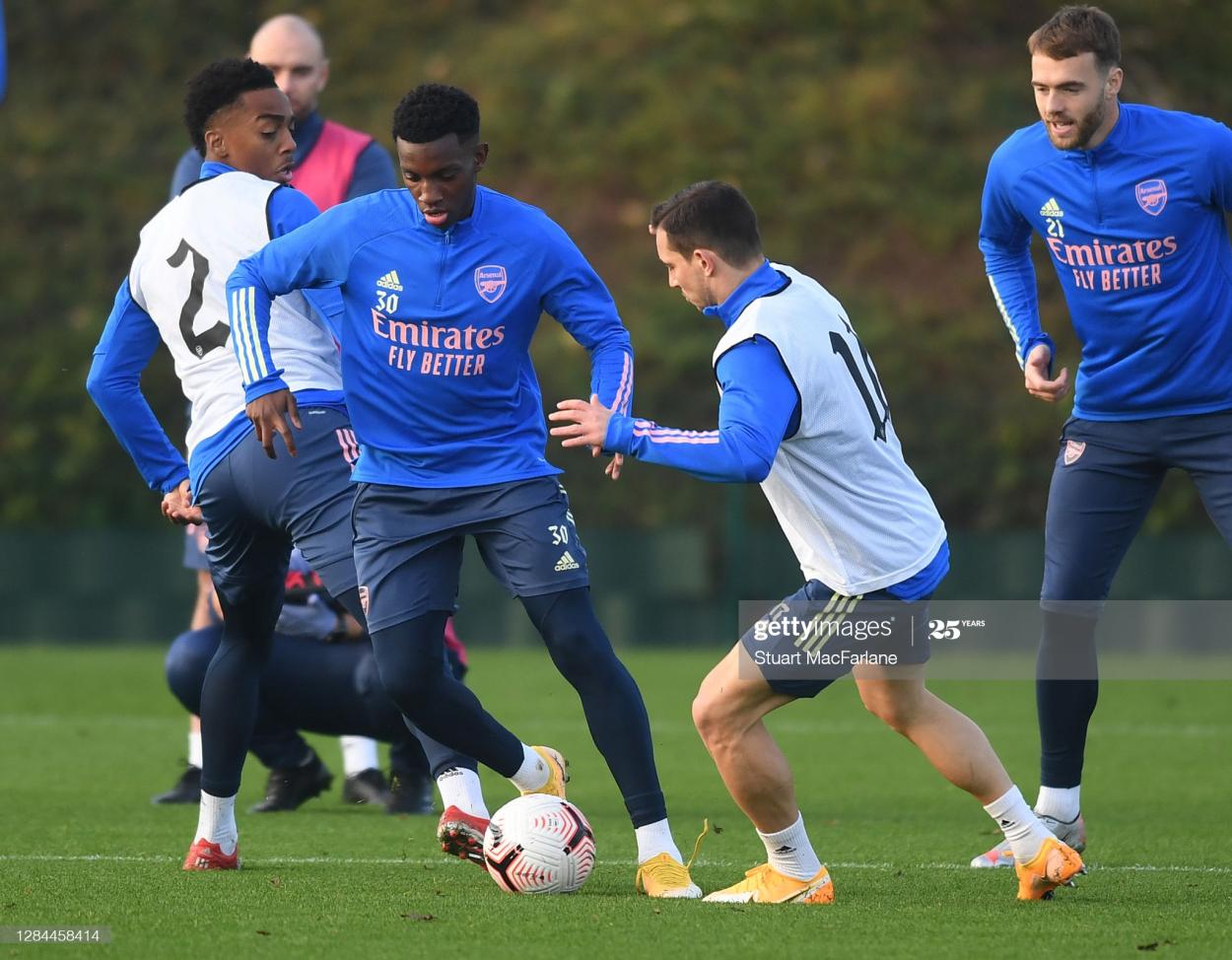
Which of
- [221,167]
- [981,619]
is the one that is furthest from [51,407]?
[221,167]

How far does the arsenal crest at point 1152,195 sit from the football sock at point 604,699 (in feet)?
6.82

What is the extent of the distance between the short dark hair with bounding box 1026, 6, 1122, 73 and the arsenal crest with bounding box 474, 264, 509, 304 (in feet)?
5.61

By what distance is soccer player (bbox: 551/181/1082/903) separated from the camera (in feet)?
16.1

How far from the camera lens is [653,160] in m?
20.8

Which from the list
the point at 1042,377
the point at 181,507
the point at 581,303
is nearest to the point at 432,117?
the point at 581,303

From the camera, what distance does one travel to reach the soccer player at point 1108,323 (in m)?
5.77

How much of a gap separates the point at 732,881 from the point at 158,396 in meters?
13.4

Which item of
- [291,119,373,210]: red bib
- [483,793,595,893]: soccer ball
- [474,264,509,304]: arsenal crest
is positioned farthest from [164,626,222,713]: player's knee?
[474,264,509,304]: arsenal crest

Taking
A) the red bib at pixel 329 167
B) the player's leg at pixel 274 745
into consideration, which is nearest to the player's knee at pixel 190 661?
the player's leg at pixel 274 745

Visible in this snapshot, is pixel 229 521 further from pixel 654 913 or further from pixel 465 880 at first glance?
pixel 654 913

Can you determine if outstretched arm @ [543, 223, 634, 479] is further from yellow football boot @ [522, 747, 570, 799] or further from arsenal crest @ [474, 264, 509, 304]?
yellow football boot @ [522, 747, 570, 799]

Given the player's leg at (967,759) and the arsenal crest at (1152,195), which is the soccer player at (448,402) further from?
the arsenal crest at (1152,195)

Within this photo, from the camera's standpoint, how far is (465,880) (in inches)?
214

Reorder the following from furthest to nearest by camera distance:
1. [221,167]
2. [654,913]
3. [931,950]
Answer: [221,167] < [654,913] < [931,950]
